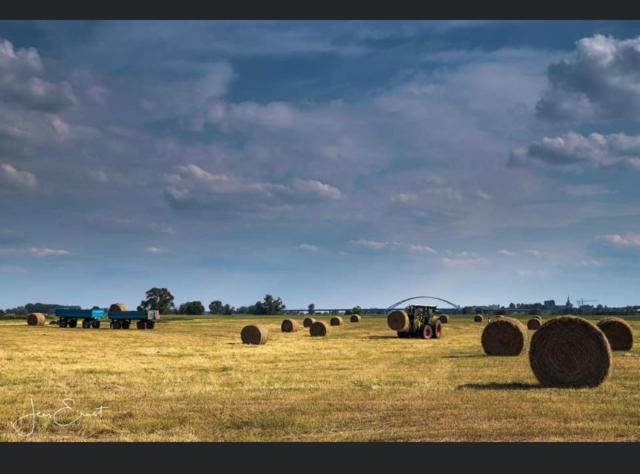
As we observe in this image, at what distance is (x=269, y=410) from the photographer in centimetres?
1459

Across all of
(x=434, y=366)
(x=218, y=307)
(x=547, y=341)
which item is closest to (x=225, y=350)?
(x=434, y=366)

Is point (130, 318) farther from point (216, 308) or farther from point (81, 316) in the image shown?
point (216, 308)

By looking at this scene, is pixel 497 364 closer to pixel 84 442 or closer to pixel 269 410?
pixel 269 410

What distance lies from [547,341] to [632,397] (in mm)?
3983

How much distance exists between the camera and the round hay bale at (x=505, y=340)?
31188 millimetres

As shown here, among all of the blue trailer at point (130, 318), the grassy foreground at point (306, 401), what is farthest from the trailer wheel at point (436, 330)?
the blue trailer at point (130, 318)

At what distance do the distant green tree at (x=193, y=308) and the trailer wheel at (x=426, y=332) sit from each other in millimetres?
113944

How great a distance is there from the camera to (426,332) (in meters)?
44.6

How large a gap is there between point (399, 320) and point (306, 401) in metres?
→ 29.2

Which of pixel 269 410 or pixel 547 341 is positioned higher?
pixel 547 341

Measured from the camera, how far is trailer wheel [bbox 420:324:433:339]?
146 ft
